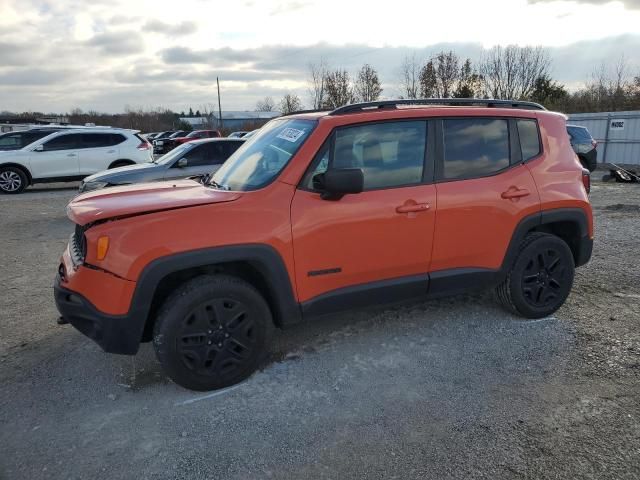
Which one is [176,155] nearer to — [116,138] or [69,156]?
[116,138]

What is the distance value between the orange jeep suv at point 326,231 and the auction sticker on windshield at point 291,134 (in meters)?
0.02

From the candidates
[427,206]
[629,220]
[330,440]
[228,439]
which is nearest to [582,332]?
[427,206]

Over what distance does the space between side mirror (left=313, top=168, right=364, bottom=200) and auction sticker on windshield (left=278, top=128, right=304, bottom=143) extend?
0.46 m

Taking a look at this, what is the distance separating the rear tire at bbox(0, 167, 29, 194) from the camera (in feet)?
45.0

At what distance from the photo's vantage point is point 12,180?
45.3 ft

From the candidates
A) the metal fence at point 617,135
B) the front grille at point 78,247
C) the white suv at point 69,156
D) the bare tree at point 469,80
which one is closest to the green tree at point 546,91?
the bare tree at point 469,80

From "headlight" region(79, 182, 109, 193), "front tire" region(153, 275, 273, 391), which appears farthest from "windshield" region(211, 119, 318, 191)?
"headlight" region(79, 182, 109, 193)

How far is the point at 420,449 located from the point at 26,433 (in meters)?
2.34

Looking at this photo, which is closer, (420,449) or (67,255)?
(420,449)

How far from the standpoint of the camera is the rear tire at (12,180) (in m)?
13.7

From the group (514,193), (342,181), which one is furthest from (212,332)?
(514,193)

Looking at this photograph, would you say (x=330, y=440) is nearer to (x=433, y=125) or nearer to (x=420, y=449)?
(x=420, y=449)

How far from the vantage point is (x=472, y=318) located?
4371 millimetres

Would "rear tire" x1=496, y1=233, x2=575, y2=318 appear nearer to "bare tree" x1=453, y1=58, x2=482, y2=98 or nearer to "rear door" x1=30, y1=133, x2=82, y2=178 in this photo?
"rear door" x1=30, y1=133, x2=82, y2=178
